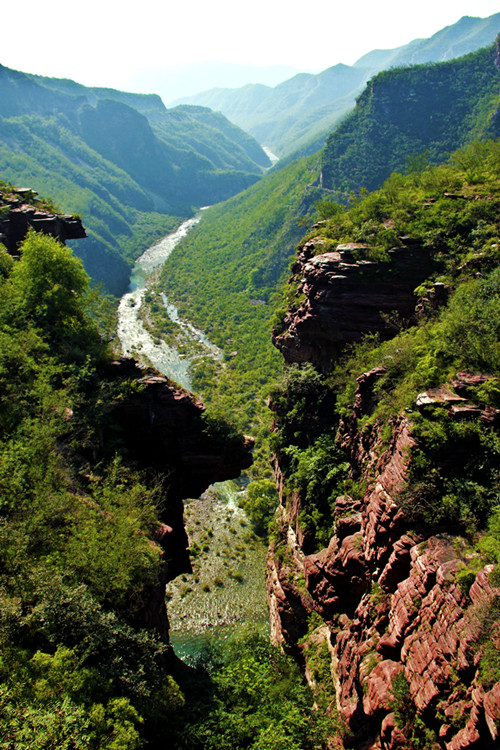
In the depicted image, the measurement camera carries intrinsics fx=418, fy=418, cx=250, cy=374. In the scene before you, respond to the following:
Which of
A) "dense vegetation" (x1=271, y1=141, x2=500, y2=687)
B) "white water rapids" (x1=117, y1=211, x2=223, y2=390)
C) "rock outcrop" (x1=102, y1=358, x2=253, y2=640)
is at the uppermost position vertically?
"dense vegetation" (x1=271, y1=141, x2=500, y2=687)

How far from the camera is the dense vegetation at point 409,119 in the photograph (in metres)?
105

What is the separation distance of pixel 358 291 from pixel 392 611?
73.0 ft

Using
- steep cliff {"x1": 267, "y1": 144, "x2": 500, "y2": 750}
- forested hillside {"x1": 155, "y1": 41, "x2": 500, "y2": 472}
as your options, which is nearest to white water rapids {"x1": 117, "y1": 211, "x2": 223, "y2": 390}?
forested hillside {"x1": 155, "y1": 41, "x2": 500, "y2": 472}

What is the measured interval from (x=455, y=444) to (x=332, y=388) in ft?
54.5

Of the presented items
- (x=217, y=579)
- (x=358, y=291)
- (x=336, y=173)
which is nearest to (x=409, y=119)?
(x=336, y=173)

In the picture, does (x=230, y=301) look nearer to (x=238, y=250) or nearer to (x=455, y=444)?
(x=238, y=250)

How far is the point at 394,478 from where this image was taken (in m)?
19.1

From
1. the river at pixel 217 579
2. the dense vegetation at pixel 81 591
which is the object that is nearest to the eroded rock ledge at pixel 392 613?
the dense vegetation at pixel 81 591

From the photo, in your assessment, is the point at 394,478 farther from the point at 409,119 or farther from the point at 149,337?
the point at 409,119

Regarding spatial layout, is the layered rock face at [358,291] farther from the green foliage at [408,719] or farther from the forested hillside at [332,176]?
the forested hillside at [332,176]

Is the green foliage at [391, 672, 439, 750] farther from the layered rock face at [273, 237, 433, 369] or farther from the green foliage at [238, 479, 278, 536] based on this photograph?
the green foliage at [238, 479, 278, 536]

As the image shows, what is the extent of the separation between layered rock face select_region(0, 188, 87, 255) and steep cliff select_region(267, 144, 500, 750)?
79.4 ft

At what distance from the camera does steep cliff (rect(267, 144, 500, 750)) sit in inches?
542

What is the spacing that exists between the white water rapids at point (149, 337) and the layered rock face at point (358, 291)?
3644 cm
